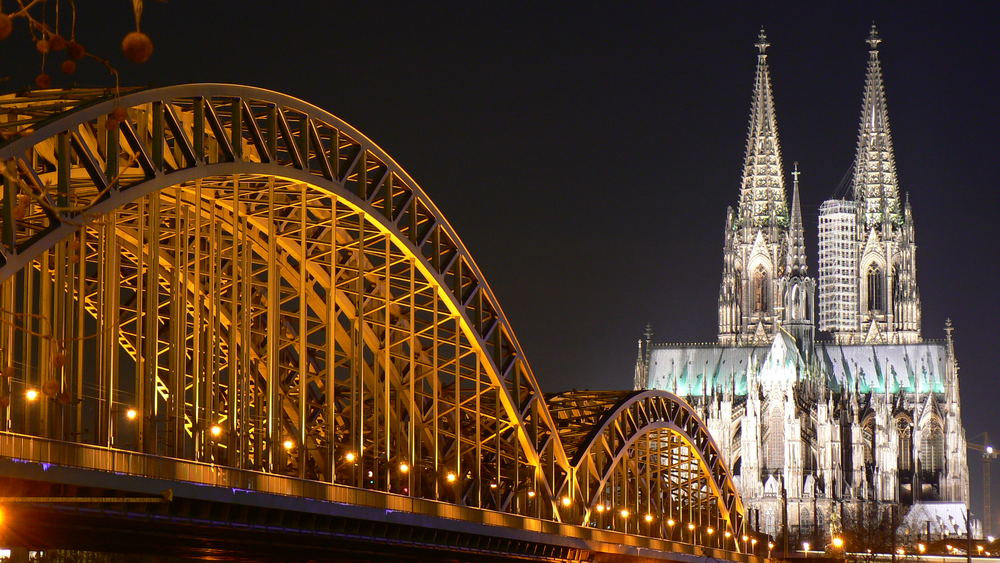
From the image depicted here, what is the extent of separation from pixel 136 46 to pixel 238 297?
40357 mm

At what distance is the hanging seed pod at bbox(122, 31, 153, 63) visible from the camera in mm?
8820

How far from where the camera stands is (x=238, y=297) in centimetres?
4888

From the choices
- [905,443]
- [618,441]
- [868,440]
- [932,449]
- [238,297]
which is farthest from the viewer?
[905,443]

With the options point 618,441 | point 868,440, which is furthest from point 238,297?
point 868,440

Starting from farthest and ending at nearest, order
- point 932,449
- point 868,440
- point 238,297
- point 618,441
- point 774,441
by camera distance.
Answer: point 868,440, point 932,449, point 774,441, point 618,441, point 238,297

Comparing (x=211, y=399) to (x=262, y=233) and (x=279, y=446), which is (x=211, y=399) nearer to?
(x=279, y=446)

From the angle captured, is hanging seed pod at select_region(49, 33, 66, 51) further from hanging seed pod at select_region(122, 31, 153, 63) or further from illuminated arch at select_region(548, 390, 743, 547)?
illuminated arch at select_region(548, 390, 743, 547)

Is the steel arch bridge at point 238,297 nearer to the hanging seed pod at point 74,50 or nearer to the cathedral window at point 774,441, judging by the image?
the hanging seed pod at point 74,50

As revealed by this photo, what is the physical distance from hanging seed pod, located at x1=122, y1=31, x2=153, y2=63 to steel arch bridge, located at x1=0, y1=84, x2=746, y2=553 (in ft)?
2.61

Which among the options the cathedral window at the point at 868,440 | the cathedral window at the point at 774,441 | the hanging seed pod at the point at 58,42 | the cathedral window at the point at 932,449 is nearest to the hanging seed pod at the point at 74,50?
the hanging seed pod at the point at 58,42

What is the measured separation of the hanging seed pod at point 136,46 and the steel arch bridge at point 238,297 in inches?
31.3

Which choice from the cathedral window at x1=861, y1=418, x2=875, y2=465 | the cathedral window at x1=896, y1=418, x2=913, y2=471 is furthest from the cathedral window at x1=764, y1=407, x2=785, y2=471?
the cathedral window at x1=896, y1=418, x2=913, y2=471

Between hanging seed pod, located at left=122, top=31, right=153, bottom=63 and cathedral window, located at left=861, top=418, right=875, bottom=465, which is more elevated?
cathedral window, located at left=861, top=418, right=875, bottom=465

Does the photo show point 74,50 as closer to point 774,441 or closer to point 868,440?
point 774,441
